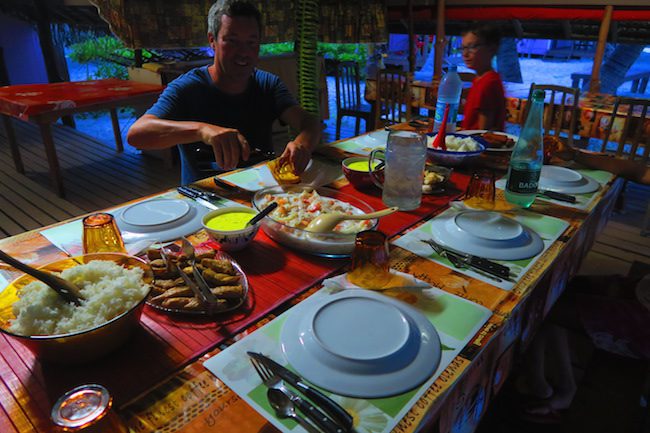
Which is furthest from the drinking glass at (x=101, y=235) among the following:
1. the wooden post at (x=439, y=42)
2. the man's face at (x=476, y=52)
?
the wooden post at (x=439, y=42)

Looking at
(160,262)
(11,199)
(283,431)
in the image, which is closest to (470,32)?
(160,262)

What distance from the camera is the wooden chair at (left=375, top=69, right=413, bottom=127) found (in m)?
4.17

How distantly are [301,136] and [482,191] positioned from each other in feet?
2.66

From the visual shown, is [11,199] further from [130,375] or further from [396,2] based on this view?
[396,2]

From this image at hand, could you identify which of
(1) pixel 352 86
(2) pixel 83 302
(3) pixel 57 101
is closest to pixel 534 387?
(2) pixel 83 302

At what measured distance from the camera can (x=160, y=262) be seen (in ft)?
3.02

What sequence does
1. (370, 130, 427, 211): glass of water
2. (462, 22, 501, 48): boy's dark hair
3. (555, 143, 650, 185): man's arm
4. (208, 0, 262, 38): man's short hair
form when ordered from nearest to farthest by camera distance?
(370, 130, 427, 211): glass of water < (555, 143, 650, 185): man's arm < (208, 0, 262, 38): man's short hair < (462, 22, 501, 48): boy's dark hair

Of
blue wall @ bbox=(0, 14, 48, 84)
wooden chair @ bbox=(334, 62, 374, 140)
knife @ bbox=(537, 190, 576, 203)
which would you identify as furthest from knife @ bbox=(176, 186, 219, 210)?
blue wall @ bbox=(0, 14, 48, 84)

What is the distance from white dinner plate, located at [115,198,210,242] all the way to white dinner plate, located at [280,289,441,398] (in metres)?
0.48

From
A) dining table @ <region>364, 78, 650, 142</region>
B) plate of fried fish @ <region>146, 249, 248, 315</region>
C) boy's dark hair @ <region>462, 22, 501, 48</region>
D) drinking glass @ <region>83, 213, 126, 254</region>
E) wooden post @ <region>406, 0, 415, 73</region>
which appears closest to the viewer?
plate of fried fish @ <region>146, 249, 248, 315</region>

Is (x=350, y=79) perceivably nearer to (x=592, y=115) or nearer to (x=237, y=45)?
(x=592, y=115)

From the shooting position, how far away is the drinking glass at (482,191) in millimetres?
1307

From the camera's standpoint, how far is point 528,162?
1301 millimetres

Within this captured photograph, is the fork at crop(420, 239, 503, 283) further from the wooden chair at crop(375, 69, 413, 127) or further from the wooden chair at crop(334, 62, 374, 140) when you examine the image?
the wooden chair at crop(334, 62, 374, 140)
